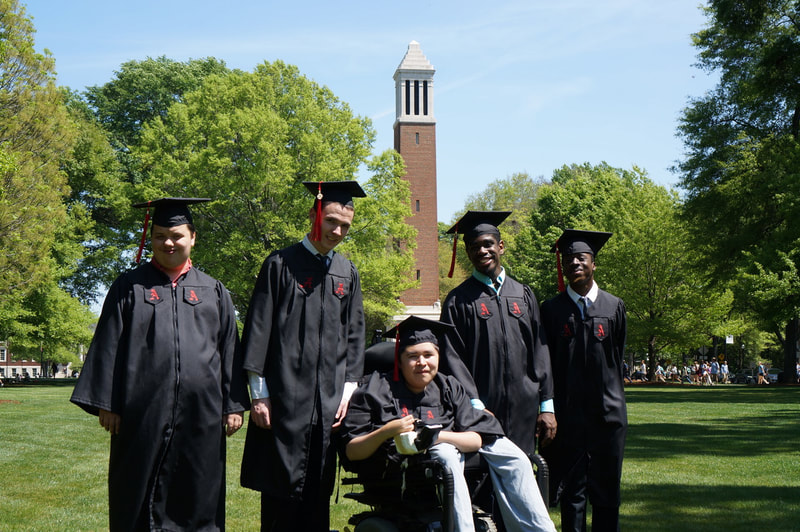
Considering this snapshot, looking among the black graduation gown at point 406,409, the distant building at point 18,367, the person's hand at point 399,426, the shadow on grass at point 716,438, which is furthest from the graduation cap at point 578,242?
the distant building at point 18,367

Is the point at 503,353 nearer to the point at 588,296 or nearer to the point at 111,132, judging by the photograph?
the point at 588,296

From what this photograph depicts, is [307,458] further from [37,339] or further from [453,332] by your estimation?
[37,339]

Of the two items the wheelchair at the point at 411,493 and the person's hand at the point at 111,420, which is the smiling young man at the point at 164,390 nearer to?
the person's hand at the point at 111,420

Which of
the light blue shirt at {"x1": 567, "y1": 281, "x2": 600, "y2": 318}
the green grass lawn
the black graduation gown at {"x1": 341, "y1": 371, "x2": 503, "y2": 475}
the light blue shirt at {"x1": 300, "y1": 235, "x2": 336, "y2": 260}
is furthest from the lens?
the green grass lawn

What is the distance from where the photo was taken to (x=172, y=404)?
4.51 meters

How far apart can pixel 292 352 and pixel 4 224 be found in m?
22.5

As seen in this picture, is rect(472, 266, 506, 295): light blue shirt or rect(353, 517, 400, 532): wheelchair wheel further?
rect(472, 266, 506, 295): light blue shirt

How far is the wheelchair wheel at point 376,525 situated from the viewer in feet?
14.0

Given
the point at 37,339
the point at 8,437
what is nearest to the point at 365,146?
the point at 37,339

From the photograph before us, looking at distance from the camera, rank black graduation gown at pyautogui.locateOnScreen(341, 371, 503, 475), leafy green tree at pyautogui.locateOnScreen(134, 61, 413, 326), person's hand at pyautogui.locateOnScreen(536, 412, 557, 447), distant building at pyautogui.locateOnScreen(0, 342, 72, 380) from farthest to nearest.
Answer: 1. distant building at pyautogui.locateOnScreen(0, 342, 72, 380)
2. leafy green tree at pyautogui.locateOnScreen(134, 61, 413, 326)
3. person's hand at pyautogui.locateOnScreen(536, 412, 557, 447)
4. black graduation gown at pyautogui.locateOnScreen(341, 371, 503, 475)

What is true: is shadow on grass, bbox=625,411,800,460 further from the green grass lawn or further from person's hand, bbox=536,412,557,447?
person's hand, bbox=536,412,557,447

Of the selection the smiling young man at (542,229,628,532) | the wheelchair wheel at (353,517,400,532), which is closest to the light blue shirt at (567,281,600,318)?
the smiling young man at (542,229,628,532)

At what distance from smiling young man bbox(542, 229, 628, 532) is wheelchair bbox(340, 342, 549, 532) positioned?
808mm

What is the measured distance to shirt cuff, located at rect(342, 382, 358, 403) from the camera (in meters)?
4.76
